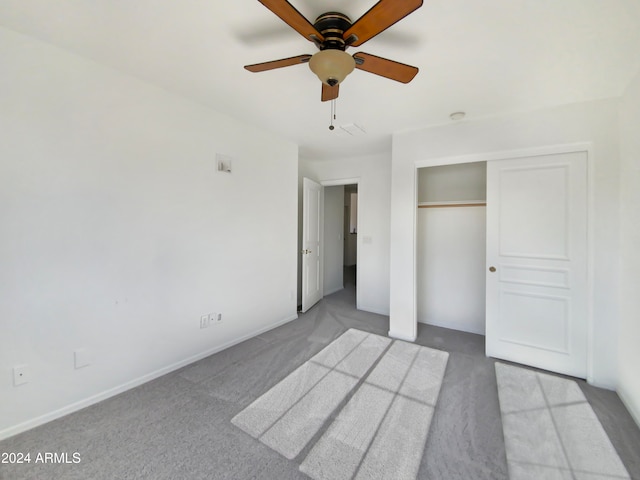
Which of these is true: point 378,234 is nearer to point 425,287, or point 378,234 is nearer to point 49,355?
point 425,287

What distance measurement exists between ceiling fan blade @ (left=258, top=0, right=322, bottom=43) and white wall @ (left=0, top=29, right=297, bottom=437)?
5.38 feet

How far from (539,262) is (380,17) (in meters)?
2.63

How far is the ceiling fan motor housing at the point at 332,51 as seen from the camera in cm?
141

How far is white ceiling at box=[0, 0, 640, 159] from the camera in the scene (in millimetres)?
1456

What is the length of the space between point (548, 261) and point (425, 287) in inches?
59.5

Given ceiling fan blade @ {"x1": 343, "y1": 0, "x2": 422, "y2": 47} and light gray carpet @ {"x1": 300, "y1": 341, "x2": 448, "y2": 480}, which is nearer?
ceiling fan blade @ {"x1": 343, "y1": 0, "x2": 422, "y2": 47}

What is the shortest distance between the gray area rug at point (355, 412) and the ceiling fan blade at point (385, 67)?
2295 millimetres

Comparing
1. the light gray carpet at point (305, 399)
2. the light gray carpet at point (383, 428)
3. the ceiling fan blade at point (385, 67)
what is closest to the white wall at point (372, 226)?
the light gray carpet at point (305, 399)

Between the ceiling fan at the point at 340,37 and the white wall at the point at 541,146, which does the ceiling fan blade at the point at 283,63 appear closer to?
the ceiling fan at the point at 340,37

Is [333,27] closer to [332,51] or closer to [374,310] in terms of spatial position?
[332,51]

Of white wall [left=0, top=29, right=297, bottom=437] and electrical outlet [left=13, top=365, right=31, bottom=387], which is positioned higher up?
white wall [left=0, top=29, right=297, bottom=437]

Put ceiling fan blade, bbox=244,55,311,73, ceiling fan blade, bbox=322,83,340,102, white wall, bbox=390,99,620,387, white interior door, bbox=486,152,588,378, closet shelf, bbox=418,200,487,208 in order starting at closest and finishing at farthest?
ceiling fan blade, bbox=244,55,311,73 → ceiling fan blade, bbox=322,83,340,102 → white wall, bbox=390,99,620,387 → white interior door, bbox=486,152,588,378 → closet shelf, bbox=418,200,487,208

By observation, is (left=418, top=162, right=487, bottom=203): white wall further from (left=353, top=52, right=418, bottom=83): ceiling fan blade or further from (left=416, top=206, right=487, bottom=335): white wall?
(left=353, top=52, right=418, bottom=83): ceiling fan blade

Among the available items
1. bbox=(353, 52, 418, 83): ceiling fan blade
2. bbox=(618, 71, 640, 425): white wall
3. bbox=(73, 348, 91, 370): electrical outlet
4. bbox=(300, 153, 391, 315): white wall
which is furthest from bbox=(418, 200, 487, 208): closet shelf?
bbox=(73, 348, 91, 370): electrical outlet
